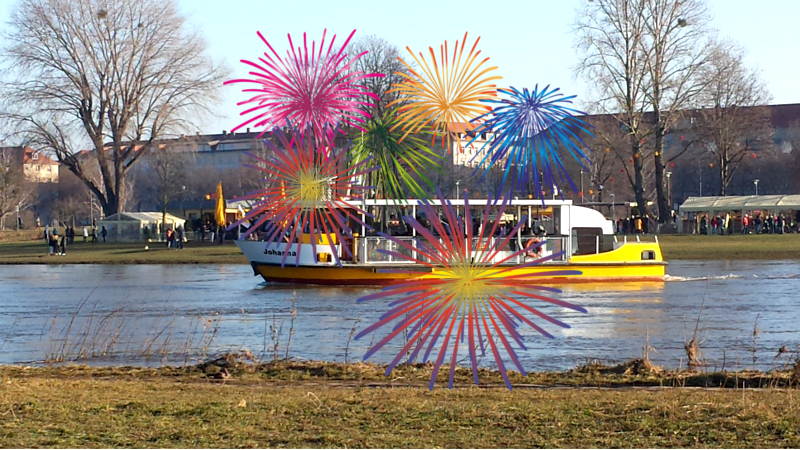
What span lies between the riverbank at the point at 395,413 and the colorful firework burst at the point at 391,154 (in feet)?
8.95

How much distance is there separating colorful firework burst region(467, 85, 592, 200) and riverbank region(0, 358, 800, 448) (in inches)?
115

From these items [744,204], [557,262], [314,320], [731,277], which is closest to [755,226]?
[744,204]

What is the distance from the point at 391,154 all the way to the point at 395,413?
400 cm

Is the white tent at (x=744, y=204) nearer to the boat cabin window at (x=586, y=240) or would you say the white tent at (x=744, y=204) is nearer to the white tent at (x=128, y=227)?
the white tent at (x=128, y=227)

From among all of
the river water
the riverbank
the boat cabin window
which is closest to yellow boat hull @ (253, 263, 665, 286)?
the river water

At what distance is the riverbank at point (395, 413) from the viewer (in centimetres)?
1070

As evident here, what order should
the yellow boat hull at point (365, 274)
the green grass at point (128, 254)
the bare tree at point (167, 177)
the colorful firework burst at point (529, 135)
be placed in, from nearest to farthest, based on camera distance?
the colorful firework burst at point (529, 135), the yellow boat hull at point (365, 274), the green grass at point (128, 254), the bare tree at point (167, 177)

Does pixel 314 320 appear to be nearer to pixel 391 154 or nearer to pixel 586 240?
pixel 391 154

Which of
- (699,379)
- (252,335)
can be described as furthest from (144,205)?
(699,379)

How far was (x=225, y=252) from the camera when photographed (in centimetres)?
6731

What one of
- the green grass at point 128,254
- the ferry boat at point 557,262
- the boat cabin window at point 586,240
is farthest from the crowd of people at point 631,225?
the boat cabin window at point 586,240

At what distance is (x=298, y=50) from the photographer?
30.9 feet

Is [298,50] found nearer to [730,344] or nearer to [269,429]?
[269,429]

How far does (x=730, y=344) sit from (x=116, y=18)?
52.8m
